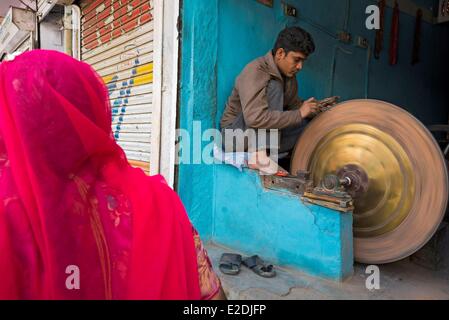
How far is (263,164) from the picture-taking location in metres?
2.63

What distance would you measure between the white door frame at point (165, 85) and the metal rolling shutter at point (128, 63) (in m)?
0.28

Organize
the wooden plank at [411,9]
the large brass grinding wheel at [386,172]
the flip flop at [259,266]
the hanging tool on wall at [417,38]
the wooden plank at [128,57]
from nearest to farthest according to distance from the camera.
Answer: the large brass grinding wheel at [386,172], the flip flop at [259,266], the wooden plank at [128,57], the wooden plank at [411,9], the hanging tool on wall at [417,38]

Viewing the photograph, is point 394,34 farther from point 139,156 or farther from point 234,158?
point 139,156

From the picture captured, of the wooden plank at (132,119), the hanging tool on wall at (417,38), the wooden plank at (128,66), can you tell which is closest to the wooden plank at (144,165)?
the wooden plank at (132,119)

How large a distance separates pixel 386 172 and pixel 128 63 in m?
2.93

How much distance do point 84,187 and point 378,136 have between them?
2102 mm

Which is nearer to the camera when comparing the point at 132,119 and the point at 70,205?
the point at 70,205

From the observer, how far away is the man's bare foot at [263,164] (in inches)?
102

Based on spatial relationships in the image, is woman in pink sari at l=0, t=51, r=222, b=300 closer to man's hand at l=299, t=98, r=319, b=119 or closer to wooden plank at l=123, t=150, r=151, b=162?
man's hand at l=299, t=98, r=319, b=119

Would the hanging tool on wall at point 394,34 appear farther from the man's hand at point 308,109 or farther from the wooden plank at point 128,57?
the wooden plank at point 128,57

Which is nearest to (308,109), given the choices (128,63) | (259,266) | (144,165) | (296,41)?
(296,41)
